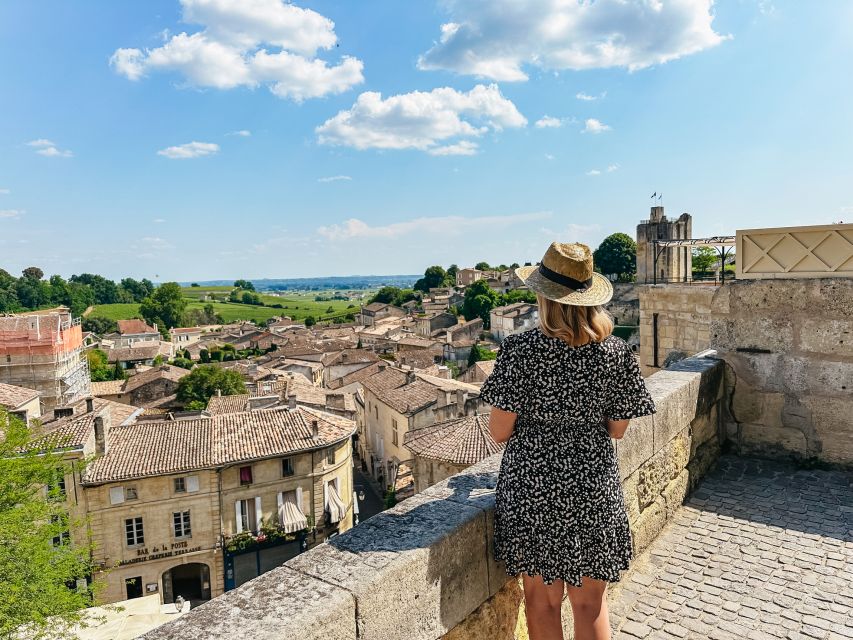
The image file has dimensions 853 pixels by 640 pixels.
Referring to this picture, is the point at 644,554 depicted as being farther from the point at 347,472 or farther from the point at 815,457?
the point at 347,472

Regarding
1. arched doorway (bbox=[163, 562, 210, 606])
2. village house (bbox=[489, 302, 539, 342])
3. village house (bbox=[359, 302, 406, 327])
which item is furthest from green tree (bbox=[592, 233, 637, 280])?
arched doorway (bbox=[163, 562, 210, 606])

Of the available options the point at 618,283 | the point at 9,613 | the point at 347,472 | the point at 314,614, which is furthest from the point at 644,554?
the point at 618,283

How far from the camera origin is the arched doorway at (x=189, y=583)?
81.5ft

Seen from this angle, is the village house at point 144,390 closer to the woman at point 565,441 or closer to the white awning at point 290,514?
the white awning at point 290,514

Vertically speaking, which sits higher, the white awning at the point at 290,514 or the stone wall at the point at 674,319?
the stone wall at the point at 674,319

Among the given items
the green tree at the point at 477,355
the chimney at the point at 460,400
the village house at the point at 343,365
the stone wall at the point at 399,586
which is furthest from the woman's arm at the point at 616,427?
the green tree at the point at 477,355

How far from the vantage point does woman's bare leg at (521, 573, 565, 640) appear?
2432mm

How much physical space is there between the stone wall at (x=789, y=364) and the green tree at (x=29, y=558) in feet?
56.1

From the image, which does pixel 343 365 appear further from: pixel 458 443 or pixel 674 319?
pixel 674 319

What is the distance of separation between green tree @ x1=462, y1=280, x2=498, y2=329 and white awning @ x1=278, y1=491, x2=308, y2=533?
6361 centimetres

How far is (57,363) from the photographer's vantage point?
51.0 m

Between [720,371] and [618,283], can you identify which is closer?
[720,371]

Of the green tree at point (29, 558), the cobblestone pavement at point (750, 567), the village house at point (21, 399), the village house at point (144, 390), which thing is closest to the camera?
the cobblestone pavement at point (750, 567)

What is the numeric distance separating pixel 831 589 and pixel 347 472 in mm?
26553
